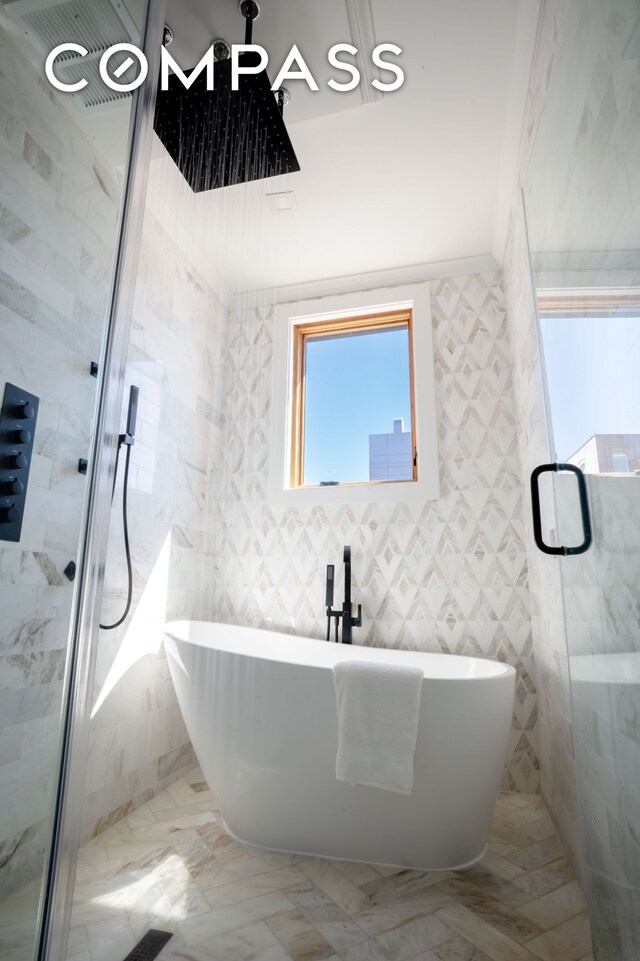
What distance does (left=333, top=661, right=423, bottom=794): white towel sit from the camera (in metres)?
1.53

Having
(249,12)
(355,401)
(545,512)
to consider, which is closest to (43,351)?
(249,12)

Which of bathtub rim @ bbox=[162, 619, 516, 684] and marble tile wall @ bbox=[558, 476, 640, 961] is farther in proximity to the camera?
bathtub rim @ bbox=[162, 619, 516, 684]

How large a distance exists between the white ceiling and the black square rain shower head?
0.09m

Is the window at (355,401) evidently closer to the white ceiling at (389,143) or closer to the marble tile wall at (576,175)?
the white ceiling at (389,143)

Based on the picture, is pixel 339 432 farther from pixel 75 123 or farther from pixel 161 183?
pixel 75 123

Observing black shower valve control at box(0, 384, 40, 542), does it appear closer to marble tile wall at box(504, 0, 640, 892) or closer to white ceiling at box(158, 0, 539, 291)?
white ceiling at box(158, 0, 539, 291)

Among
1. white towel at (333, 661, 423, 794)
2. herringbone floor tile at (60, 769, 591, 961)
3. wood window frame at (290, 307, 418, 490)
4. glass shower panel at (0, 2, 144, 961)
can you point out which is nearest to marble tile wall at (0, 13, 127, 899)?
glass shower panel at (0, 2, 144, 961)

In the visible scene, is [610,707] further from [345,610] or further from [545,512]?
[345,610]

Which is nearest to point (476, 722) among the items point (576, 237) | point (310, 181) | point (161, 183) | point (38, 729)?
point (38, 729)

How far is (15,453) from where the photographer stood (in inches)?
50.4

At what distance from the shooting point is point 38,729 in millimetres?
1132

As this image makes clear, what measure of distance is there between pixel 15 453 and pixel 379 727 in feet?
4.31

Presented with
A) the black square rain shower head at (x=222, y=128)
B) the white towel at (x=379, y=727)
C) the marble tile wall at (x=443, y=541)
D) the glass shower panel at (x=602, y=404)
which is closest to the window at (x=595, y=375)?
the glass shower panel at (x=602, y=404)

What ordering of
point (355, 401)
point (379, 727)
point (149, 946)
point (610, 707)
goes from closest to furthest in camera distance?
1. point (610, 707)
2. point (149, 946)
3. point (379, 727)
4. point (355, 401)
